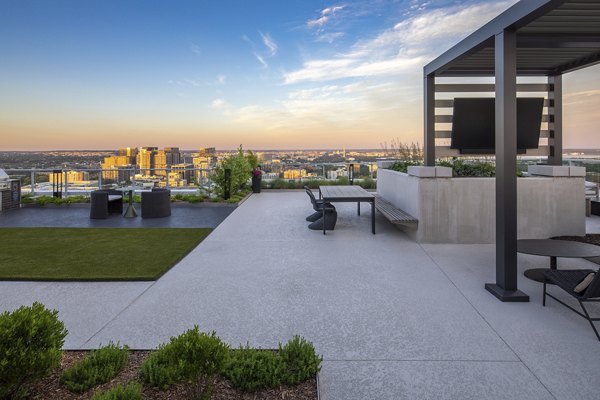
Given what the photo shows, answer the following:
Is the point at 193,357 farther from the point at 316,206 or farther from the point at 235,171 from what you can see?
the point at 235,171

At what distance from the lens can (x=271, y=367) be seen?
2.16m

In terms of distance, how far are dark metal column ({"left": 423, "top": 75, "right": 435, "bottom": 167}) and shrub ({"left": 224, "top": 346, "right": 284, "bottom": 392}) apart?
17.9 feet

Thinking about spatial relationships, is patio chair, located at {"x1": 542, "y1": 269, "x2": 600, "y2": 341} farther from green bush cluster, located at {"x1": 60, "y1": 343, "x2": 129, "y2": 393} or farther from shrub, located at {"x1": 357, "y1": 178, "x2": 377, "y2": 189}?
shrub, located at {"x1": 357, "y1": 178, "x2": 377, "y2": 189}

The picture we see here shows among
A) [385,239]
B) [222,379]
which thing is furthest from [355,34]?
[222,379]

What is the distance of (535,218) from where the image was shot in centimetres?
593

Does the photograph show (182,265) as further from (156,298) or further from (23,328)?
(23,328)

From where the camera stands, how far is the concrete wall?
588 centimetres

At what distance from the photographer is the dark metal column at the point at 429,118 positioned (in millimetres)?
6684

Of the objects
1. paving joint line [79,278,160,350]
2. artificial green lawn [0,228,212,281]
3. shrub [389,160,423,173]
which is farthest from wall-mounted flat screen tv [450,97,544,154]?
paving joint line [79,278,160,350]

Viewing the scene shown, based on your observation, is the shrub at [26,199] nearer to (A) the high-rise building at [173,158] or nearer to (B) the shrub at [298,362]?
(A) the high-rise building at [173,158]

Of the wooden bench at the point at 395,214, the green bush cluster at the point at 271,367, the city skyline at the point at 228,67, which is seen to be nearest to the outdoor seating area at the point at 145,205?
the wooden bench at the point at 395,214

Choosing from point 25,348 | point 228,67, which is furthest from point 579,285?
point 228,67

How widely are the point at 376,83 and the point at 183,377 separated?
13537mm

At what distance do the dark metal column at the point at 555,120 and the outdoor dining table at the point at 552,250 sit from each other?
12.8 feet
